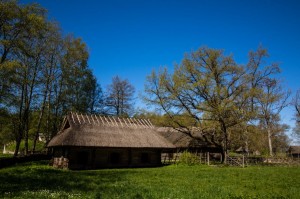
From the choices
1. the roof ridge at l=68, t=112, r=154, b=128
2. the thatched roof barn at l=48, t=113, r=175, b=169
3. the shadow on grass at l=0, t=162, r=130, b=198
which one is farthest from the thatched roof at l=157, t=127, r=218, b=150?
the shadow on grass at l=0, t=162, r=130, b=198

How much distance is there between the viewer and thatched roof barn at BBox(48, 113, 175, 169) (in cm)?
2500

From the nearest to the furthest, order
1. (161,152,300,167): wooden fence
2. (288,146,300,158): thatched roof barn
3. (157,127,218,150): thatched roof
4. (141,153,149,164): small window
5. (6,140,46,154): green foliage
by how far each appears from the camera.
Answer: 1. (161,152,300,167): wooden fence
2. (141,153,149,164): small window
3. (157,127,218,150): thatched roof
4. (6,140,46,154): green foliage
5. (288,146,300,158): thatched roof barn

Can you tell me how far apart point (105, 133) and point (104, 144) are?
2022 millimetres

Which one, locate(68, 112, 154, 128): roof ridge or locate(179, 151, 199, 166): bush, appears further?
locate(179, 151, 199, 166): bush

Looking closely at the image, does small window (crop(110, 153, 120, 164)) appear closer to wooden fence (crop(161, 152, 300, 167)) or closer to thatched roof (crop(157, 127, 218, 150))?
wooden fence (crop(161, 152, 300, 167))

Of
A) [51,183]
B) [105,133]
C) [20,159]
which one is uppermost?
[105,133]

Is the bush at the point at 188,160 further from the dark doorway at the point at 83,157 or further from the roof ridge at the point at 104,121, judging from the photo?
the dark doorway at the point at 83,157

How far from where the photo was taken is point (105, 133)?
27.4 metres

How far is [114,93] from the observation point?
5116cm

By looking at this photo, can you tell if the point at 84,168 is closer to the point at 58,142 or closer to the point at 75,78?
the point at 58,142

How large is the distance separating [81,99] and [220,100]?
70.5 feet

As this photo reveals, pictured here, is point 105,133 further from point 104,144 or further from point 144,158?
point 144,158

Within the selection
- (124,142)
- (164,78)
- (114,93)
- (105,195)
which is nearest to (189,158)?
(124,142)

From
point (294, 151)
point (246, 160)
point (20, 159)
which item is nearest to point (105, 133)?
point (20, 159)
